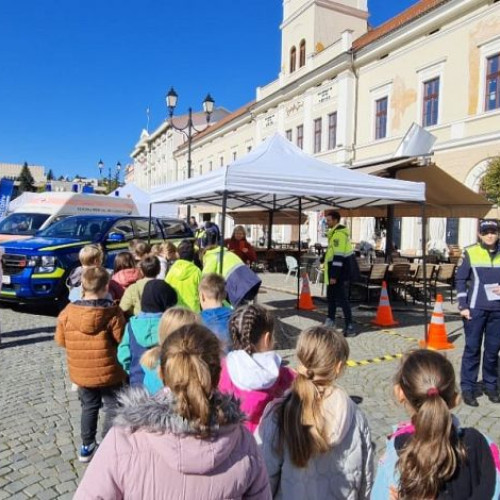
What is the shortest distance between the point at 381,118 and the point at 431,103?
347 centimetres

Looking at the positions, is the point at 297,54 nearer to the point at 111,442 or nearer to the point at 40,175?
the point at 111,442

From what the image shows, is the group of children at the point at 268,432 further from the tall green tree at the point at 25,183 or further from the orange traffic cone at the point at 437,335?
the tall green tree at the point at 25,183

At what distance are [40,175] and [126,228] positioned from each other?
112 metres

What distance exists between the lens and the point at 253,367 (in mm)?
2213

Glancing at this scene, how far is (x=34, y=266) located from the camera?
8.52 m

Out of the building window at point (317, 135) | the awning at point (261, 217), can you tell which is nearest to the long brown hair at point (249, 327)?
the awning at point (261, 217)

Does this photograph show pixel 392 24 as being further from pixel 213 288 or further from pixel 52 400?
pixel 52 400

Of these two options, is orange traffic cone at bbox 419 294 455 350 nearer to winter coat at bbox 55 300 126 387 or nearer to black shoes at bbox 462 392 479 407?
black shoes at bbox 462 392 479 407

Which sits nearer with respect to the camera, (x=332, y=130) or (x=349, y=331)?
(x=349, y=331)

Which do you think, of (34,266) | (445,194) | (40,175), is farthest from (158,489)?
(40,175)

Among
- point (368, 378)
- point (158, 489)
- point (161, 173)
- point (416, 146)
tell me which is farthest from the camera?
point (161, 173)

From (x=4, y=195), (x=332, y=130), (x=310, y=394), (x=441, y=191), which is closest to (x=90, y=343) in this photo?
(x=310, y=394)

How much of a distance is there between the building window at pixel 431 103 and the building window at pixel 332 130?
256 inches

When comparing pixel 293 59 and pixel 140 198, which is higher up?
pixel 293 59
